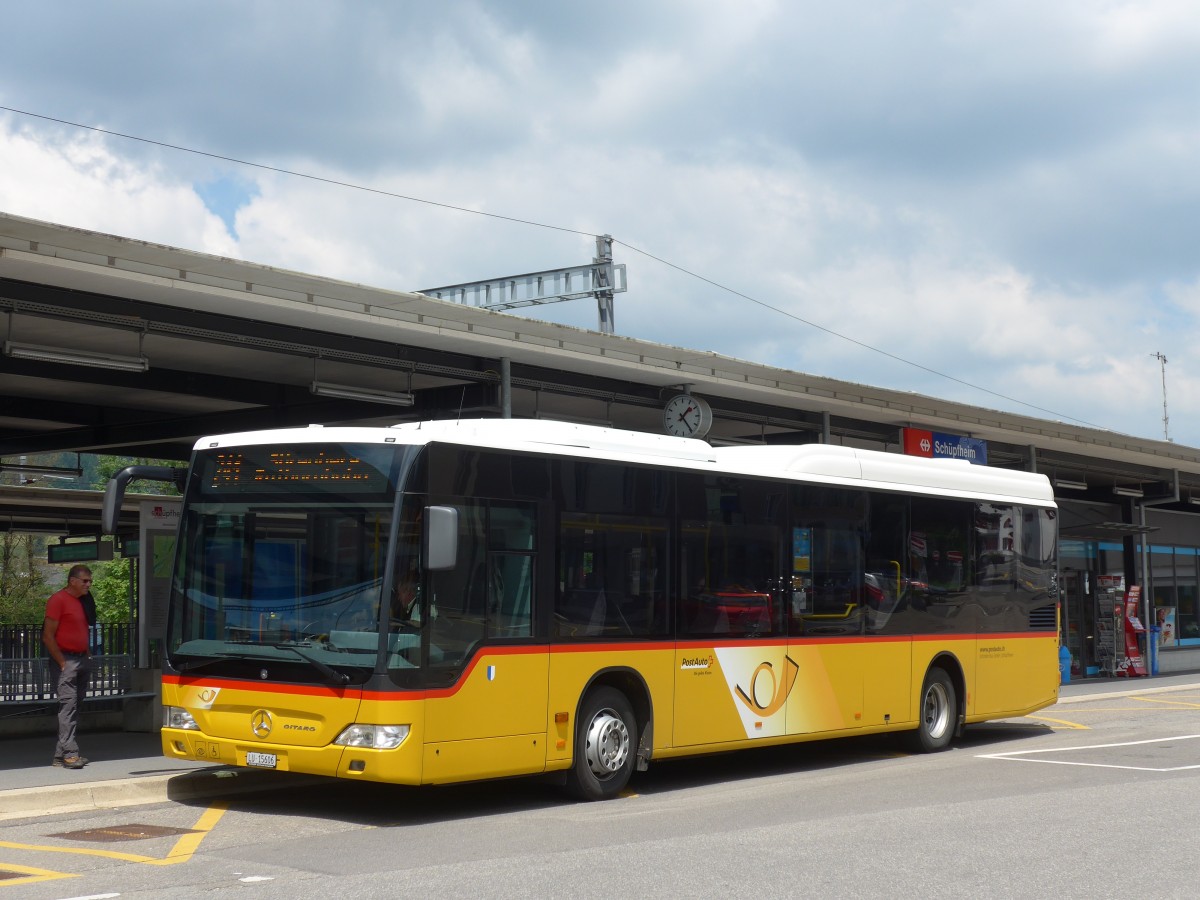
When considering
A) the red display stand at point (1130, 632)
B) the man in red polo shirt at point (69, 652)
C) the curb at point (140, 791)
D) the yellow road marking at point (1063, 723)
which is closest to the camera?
the curb at point (140, 791)

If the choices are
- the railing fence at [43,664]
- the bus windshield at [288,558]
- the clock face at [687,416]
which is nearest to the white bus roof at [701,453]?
the bus windshield at [288,558]

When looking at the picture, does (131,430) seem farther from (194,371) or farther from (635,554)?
(635,554)

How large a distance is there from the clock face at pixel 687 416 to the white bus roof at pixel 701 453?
3781 mm

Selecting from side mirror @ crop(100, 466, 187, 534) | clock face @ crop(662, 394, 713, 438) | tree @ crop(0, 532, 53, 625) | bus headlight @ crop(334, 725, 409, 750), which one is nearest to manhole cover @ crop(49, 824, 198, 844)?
bus headlight @ crop(334, 725, 409, 750)

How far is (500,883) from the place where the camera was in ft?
25.3

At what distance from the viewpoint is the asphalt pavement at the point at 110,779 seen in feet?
35.5

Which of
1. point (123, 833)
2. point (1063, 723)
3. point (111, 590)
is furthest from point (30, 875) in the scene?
point (111, 590)

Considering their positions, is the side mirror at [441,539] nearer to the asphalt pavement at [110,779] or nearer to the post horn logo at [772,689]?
the asphalt pavement at [110,779]

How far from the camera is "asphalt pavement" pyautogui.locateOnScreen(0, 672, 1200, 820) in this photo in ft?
35.5

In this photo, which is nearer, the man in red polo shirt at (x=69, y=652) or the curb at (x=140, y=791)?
the curb at (x=140, y=791)

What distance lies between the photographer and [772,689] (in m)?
13.4

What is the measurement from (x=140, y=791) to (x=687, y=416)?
10013mm

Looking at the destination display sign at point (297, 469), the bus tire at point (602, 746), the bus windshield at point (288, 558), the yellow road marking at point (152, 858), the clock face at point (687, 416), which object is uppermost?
the clock face at point (687, 416)

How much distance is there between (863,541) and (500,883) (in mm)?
7838
